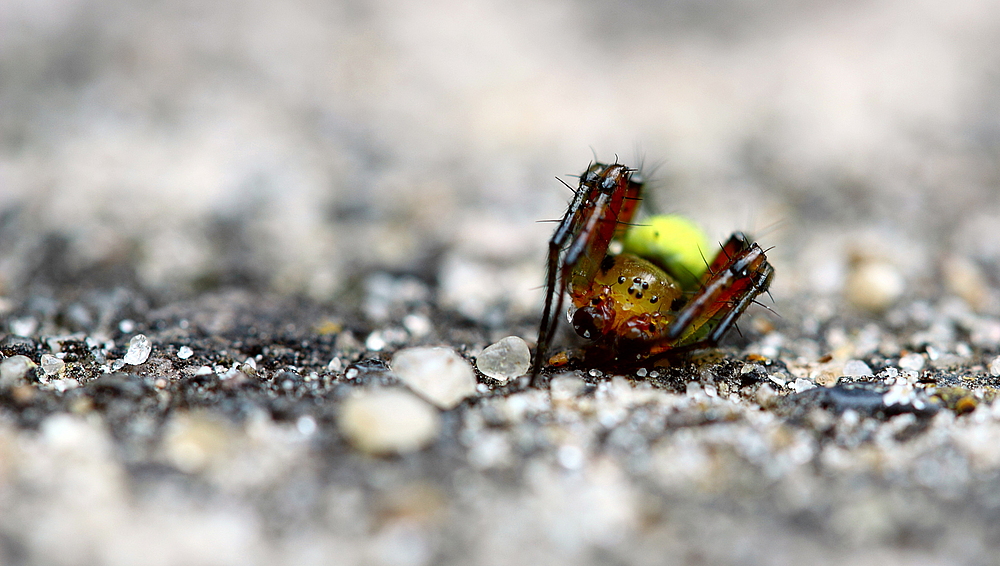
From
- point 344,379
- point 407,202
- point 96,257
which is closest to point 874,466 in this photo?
point 344,379

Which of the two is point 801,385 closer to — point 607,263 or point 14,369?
point 607,263

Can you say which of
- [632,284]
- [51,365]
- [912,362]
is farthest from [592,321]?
[51,365]

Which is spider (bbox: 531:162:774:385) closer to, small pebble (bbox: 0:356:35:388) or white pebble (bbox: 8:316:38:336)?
small pebble (bbox: 0:356:35:388)

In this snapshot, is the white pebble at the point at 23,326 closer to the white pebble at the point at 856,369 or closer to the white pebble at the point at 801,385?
the white pebble at the point at 801,385

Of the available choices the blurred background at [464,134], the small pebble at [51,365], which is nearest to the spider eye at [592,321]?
the blurred background at [464,134]

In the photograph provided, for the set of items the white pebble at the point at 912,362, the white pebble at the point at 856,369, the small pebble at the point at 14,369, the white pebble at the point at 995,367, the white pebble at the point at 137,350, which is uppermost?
the white pebble at the point at 995,367
